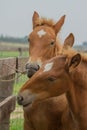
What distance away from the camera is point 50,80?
5.39 metres

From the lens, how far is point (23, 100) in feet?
17.2

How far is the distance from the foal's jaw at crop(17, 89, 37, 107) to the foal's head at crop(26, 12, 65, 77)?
799 millimetres

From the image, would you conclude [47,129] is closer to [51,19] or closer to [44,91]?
[44,91]

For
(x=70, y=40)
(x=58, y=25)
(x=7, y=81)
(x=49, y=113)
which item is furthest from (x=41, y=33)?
(x=49, y=113)

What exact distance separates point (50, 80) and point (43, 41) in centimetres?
125

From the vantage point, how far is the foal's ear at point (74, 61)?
5.35m

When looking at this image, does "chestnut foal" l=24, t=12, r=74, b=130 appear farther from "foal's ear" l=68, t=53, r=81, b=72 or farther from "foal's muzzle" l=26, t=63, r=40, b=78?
"foal's ear" l=68, t=53, r=81, b=72

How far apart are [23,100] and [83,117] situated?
77 cm

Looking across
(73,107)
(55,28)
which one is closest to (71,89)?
(73,107)

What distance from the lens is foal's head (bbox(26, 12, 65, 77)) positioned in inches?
249

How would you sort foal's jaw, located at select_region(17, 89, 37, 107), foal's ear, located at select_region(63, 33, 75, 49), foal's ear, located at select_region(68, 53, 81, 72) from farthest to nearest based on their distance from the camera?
foal's ear, located at select_region(63, 33, 75, 49), foal's ear, located at select_region(68, 53, 81, 72), foal's jaw, located at select_region(17, 89, 37, 107)

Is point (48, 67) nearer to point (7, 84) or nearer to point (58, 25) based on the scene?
point (7, 84)

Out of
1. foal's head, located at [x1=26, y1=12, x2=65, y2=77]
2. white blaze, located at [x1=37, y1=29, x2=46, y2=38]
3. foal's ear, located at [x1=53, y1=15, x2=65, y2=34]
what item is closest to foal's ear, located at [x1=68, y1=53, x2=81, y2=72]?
foal's head, located at [x1=26, y1=12, x2=65, y2=77]

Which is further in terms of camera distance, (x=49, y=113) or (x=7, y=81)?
(x=7, y=81)
